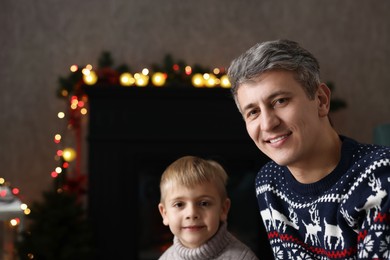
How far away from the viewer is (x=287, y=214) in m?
1.60

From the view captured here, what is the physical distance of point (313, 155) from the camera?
147cm

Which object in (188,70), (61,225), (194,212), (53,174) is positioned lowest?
(194,212)

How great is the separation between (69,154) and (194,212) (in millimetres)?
1694

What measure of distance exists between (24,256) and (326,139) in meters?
1.91

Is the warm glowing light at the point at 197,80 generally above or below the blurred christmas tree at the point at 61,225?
above

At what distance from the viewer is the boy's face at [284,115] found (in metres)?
1.39

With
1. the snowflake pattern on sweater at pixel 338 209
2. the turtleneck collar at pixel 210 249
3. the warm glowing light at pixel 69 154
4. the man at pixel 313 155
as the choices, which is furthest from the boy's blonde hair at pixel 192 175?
the warm glowing light at pixel 69 154

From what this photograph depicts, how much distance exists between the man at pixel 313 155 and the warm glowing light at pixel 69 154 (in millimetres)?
2076

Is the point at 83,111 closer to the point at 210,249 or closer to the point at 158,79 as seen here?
the point at 158,79

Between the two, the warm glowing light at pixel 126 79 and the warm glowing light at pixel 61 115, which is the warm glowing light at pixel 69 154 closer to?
the warm glowing light at pixel 61 115

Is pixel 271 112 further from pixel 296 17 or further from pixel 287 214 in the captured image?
pixel 296 17

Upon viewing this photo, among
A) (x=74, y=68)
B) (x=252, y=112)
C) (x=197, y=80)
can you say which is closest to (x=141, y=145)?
(x=197, y=80)

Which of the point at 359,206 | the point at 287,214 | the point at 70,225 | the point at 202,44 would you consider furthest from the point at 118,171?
the point at 359,206

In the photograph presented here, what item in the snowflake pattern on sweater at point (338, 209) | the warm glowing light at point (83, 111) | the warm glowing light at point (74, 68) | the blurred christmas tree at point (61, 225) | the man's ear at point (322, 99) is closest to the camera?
the snowflake pattern on sweater at point (338, 209)
